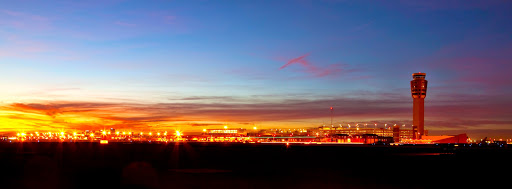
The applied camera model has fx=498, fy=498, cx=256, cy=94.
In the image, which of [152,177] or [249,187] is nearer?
[249,187]

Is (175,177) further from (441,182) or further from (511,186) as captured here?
(511,186)

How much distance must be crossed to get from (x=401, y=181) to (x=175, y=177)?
53.9 feet

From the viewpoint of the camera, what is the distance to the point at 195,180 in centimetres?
3438

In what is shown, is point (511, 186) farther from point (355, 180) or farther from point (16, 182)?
point (16, 182)

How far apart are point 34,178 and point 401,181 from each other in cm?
2590

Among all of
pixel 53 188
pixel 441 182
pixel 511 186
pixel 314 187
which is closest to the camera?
pixel 53 188

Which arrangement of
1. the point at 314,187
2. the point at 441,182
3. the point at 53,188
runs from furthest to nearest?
the point at 441,182
the point at 314,187
the point at 53,188

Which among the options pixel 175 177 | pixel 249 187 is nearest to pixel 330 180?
pixel 249 187

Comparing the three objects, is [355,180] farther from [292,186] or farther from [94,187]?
[94,187]

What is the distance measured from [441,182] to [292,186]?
1213 centimetres

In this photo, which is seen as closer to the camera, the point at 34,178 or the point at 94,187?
the point at 94,187

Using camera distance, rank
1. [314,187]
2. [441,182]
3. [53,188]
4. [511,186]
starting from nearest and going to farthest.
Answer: [53,188]
[314,187]
[511,186]
[441,182]

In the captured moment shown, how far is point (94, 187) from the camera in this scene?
28859mm

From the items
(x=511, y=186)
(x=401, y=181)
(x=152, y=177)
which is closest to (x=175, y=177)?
(x=152, y=177)
